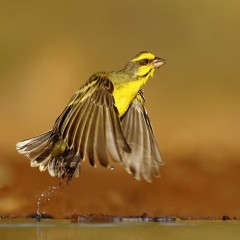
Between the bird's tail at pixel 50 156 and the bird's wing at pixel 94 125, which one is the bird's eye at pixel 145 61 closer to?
the bird's wing at pixel 94 125

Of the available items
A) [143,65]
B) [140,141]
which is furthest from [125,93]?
[140,141]

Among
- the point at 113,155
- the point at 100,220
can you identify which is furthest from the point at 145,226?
the point at 113,155

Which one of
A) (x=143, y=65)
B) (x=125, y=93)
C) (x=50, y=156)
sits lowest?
(x=50, y=156)

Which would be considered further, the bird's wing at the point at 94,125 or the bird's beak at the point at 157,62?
the bird's beak at the point at 157,62

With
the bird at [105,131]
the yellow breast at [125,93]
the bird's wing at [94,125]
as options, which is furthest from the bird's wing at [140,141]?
the bird's wing at [94,125]

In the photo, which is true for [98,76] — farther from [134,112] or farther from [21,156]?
[21,156]

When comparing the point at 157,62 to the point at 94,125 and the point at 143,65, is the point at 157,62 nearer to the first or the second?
the point at 143,65
